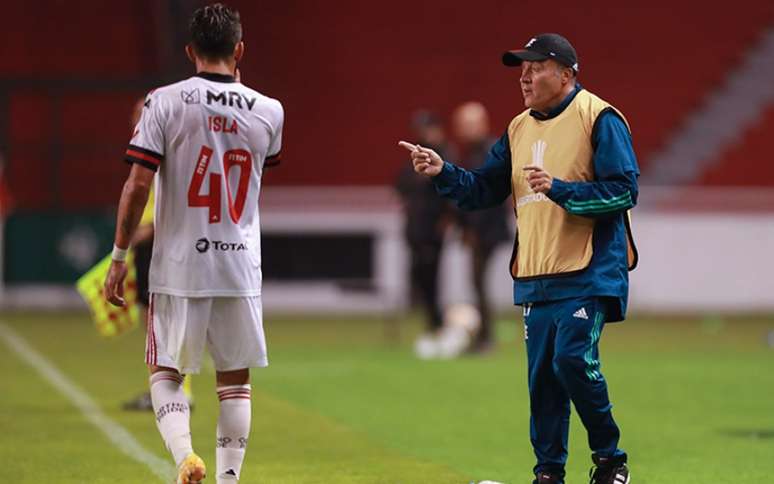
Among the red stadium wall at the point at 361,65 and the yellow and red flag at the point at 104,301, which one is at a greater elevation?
the red stadium wall at the point at 361,65

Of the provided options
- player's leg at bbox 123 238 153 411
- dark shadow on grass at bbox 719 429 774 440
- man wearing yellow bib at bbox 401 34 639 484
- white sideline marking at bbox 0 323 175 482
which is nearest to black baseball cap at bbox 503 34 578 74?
man wearing yellow bib at bbox 401 34 639 484

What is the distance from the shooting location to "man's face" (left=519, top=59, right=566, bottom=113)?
23.1 ft

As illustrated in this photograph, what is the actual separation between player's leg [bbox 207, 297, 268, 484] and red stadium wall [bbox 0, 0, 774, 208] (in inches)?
748

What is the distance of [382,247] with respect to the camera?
22.4m

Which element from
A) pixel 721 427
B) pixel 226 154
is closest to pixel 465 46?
pixel 721 427

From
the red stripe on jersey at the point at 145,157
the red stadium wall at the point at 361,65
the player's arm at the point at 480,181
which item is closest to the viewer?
the red stripe on jersey at the point at 145,157

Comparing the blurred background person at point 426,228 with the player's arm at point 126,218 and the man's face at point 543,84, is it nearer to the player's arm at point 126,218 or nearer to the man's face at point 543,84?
the man's face at point 543,84

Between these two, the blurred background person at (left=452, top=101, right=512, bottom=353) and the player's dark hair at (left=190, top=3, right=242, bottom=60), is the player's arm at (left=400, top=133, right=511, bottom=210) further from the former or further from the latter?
the blurred background person at (left=452, top=101, right=512, bottom=353)

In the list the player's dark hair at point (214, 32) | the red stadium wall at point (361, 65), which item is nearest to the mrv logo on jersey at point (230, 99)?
the player's dark hair at point (214, 32)

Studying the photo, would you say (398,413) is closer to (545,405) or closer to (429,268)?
(545,405)

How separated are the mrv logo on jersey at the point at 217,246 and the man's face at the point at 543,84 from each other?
58.8 inches

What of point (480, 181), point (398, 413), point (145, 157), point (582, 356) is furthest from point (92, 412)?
point (582, 356)

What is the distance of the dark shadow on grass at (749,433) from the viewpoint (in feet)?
31.8

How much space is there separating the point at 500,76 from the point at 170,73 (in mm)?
5896
